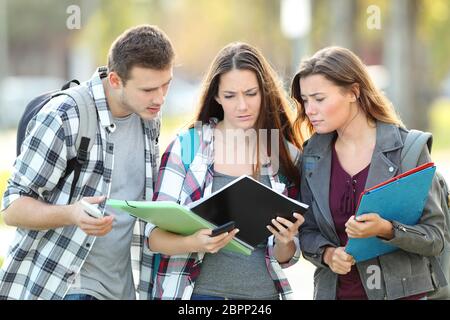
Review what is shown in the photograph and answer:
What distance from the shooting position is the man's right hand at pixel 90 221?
12.3ft

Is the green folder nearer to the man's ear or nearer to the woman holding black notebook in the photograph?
the woman holding black notebook

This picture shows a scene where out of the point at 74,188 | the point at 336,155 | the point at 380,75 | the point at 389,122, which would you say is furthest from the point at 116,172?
the point at 380,75

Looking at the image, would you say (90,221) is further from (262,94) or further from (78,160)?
(262,94)

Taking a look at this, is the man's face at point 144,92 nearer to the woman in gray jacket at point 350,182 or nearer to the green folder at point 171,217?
the green folder at point 171,217

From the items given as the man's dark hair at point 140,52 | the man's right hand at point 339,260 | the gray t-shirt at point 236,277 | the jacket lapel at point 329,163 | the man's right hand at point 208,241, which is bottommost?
the gray t-shirt at point 236,277

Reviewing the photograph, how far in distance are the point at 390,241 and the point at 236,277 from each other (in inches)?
27.9

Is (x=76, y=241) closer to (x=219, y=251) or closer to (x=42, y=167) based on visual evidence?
(x=42, y=167)

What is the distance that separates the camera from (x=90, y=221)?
3.74 meters

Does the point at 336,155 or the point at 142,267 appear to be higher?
the point at 336,155

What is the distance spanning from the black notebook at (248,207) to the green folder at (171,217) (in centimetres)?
3

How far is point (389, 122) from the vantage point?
4.07 meters

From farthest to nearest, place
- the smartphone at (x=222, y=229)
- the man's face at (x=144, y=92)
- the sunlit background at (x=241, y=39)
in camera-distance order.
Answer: the sunlit background at (x=241, y=39)
the man's face at (x=144, y=92)
the smartphone at (x=222, y=229)

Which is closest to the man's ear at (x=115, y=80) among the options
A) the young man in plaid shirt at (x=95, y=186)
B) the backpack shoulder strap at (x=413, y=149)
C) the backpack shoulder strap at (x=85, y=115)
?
the young man in plaid shirt at (x=95, y=186)

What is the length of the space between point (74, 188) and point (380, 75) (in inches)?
1688
